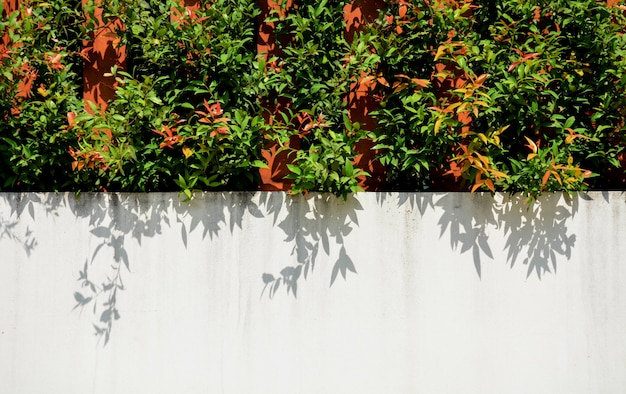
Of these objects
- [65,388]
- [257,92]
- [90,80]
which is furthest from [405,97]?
[65,388]

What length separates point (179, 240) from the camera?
2.91 meters

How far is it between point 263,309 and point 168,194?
2.77ft

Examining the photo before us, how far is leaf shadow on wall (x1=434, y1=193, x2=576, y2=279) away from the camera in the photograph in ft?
9.59

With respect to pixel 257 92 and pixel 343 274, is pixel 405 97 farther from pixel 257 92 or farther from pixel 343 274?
pixel 343 274

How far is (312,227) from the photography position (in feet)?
9.57

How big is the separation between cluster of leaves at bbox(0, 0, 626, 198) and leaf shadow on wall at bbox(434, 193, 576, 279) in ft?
0.36

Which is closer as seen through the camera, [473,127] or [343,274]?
[343,274]

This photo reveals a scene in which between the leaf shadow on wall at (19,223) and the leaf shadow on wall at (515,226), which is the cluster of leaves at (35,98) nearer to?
the leaf shadow on wall at (19,223)

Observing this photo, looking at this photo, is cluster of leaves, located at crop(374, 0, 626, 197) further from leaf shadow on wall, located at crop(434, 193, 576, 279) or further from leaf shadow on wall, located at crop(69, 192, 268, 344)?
leaf shadow on wall, located at crop(69, 192, 268, 344)

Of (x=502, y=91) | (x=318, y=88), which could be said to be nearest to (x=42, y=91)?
(x=318, y=88)

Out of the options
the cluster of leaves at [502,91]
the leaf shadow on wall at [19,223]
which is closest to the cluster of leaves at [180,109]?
the leaf shadow on wall at [19,223]

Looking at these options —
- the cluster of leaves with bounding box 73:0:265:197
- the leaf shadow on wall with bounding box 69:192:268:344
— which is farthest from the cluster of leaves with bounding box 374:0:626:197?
the leaf shadow on wall with bounding box 69:192:268:344

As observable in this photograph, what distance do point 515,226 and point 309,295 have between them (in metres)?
1.24

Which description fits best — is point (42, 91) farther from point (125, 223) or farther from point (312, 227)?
point (312, 227)
